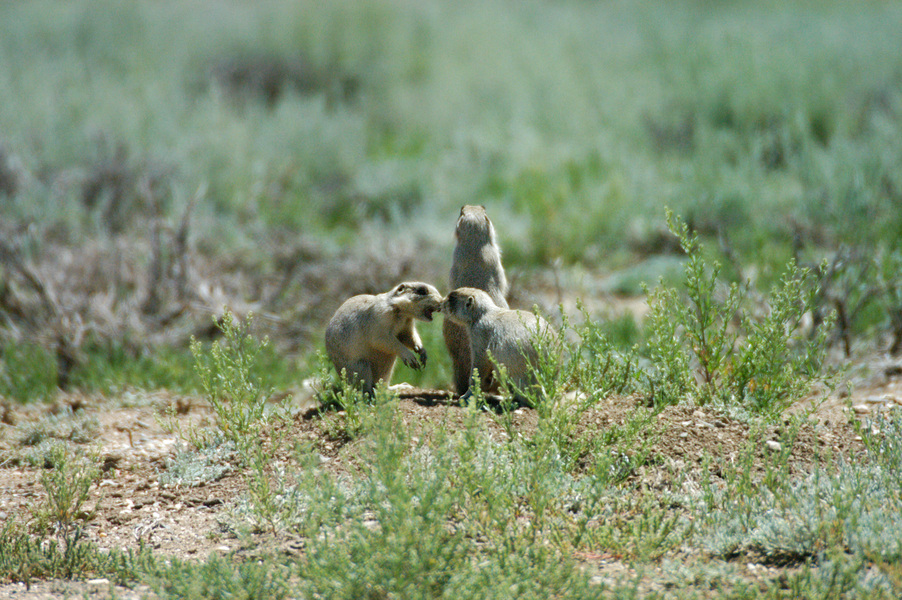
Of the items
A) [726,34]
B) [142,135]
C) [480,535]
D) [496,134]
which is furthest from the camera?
[726,34]

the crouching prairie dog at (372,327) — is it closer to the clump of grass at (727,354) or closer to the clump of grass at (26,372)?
the clump of grass at (727,354)

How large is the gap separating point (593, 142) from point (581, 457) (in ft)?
27.6

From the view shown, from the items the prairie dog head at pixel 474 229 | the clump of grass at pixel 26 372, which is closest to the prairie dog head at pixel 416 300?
the prairie dog head at pixel 474 229

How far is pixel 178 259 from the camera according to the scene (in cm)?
718

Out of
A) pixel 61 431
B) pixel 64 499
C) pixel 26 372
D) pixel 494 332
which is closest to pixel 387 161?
pixel 26 372

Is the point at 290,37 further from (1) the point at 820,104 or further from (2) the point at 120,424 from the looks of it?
(2) the point at 120,424

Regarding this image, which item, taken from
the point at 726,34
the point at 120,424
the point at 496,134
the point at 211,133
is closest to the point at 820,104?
the point at 726,34

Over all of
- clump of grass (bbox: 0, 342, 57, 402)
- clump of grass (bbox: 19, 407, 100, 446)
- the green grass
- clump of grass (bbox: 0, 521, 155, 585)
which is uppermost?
the green grass

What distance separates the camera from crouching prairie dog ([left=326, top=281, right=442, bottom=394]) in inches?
185

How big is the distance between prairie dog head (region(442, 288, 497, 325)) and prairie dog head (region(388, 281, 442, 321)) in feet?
0.42

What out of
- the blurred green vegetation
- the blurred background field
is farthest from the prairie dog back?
the blurred green vegetation

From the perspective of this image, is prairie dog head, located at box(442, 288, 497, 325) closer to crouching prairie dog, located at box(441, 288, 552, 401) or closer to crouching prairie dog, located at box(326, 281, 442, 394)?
crouching prairie dog, located at box(441, 288, 552, 401)

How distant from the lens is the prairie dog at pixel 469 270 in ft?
16.3

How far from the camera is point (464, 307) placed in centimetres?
455
